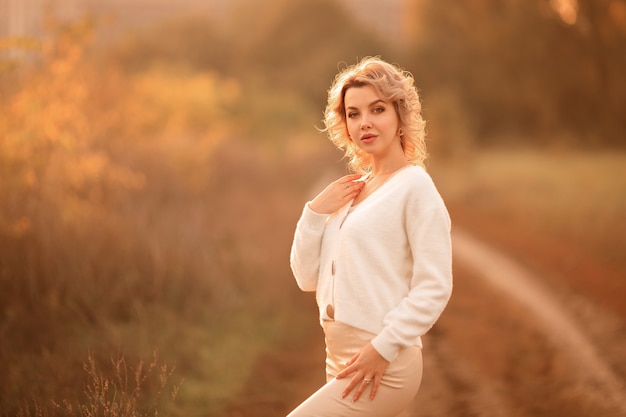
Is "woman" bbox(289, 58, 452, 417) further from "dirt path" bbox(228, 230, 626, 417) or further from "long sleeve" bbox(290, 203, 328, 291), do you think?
"dirt path" bbox(228, 230, 626, 417)

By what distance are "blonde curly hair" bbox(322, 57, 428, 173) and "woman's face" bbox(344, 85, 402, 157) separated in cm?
3

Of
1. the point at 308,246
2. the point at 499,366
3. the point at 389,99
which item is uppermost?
the point at 389,99

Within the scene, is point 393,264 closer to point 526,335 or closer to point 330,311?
point 330,311

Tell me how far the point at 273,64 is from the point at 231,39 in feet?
8.75

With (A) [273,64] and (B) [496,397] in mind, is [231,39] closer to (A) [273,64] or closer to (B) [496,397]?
(A) [273,64]

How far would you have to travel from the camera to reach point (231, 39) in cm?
3538

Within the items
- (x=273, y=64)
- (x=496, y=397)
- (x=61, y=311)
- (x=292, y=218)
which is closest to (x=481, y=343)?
(x=496, y=397)

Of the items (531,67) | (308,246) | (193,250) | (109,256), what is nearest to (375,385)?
(308,246)

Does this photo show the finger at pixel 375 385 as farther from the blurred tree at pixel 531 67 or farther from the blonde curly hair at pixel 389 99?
the blurred tree at pixel 531 67

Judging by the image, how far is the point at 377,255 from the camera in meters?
2.64

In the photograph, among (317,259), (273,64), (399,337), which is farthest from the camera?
(273,64)

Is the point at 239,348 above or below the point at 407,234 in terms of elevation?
below

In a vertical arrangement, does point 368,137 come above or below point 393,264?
above

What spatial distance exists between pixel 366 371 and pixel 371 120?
3.03 feet
